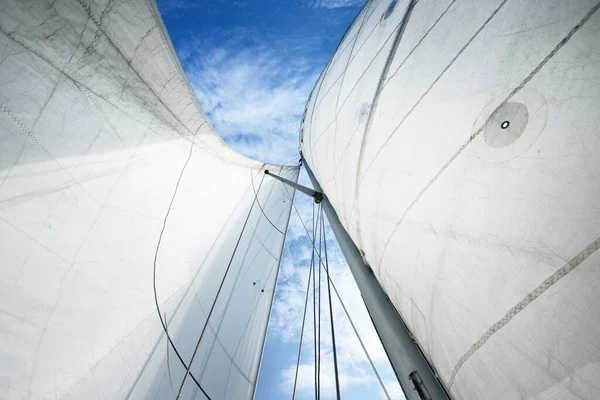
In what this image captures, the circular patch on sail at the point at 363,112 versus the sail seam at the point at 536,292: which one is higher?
the circular patch on sail at the point at 363,112

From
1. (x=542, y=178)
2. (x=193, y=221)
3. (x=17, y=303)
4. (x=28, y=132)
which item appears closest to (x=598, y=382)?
(x=542, y=178)

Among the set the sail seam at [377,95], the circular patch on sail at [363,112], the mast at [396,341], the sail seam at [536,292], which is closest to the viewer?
the sail seam at [536,292]

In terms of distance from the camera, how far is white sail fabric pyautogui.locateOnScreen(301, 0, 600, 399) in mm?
610

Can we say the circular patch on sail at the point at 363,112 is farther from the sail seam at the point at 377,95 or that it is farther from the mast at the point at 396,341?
the mast at the point at 396,341

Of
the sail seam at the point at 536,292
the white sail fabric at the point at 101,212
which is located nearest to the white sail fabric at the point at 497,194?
the sail seam at the point at 536,292

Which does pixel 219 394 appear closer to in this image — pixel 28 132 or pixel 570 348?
pixel 28 132

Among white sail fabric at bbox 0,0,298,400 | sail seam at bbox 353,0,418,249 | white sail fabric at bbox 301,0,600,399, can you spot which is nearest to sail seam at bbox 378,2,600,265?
white sail fabric at bbox 301,0,600,399

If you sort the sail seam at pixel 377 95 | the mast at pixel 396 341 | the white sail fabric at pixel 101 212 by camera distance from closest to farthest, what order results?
1. the mast at pixel 396 341
2. the white sail fabric at pixel 101 212
3. the sail seam at pixel 377 95

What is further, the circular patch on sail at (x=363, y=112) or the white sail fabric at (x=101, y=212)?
the circular patch on sail at (x=363, y=112)

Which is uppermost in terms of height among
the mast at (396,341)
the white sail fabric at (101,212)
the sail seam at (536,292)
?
the white sail fabric at (101,212)

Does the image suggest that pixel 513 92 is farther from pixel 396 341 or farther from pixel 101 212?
pixel 101 212

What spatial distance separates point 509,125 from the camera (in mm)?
800

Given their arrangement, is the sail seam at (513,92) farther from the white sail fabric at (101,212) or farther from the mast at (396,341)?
the white sail fabric at (101,212)

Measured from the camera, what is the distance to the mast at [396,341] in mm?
1146
